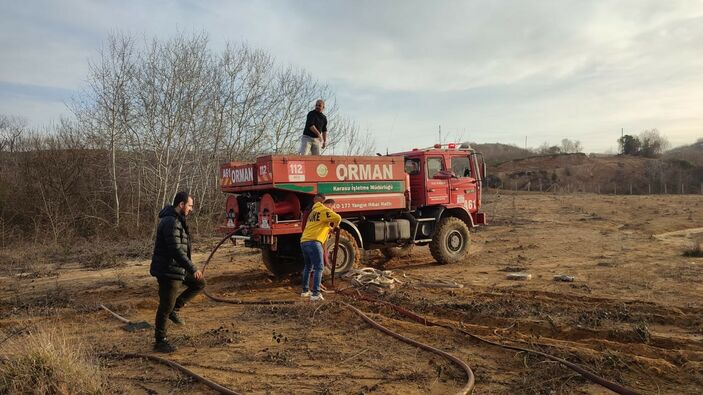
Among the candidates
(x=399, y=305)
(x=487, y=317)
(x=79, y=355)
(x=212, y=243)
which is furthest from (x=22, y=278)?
(x=487, y=317)

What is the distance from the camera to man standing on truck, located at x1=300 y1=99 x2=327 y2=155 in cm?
1088

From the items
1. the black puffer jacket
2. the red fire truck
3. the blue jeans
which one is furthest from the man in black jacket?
the red fire truck

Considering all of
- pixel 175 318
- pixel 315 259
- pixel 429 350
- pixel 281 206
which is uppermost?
pixel 281 206

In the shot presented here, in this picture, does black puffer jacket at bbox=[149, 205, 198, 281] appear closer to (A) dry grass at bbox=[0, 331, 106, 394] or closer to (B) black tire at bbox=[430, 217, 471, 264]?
(A) dry grass at bbox=[0, 331, 106, 394]

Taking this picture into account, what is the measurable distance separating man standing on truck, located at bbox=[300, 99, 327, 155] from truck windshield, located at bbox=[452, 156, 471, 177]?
3388mm

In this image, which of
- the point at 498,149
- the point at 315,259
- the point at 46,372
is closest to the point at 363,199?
the point at 315,259

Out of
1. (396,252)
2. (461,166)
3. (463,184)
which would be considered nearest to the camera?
(463,184)

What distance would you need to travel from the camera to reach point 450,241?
40.0 feet

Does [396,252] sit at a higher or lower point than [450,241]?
lower

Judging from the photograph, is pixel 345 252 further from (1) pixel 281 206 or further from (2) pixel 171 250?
(2) pixel 171 250

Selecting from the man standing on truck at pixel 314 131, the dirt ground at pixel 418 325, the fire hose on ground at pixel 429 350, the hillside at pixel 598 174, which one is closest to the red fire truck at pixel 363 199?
the dirt ground at pixel 418 325

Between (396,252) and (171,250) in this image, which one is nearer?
(171,250)

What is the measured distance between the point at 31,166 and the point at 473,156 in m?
16.9

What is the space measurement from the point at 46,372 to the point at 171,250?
1763 mm
